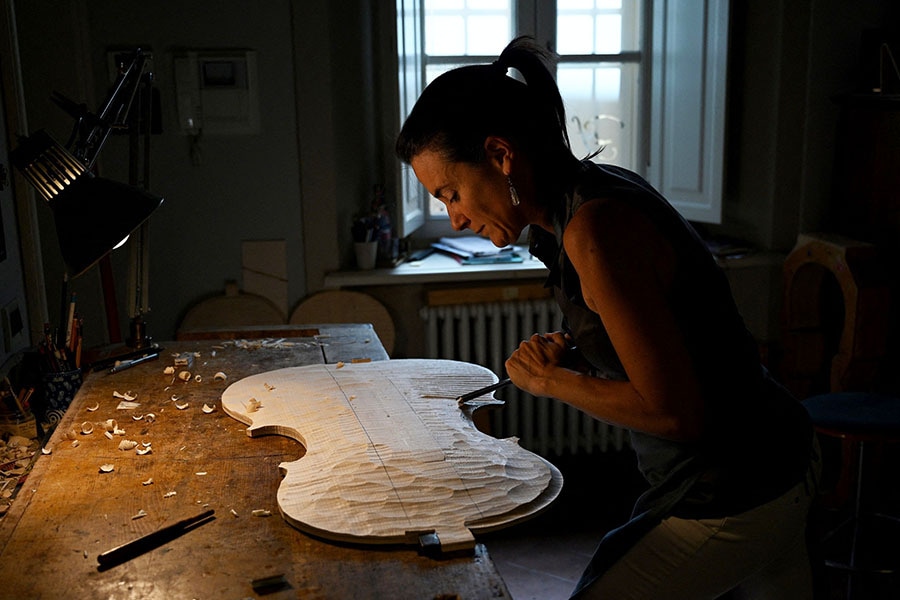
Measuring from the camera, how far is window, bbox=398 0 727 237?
3650mm

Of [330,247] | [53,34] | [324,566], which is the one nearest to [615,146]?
[330,247]

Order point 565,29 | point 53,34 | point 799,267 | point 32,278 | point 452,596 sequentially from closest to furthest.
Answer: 1. point 452,596
2. point 32,278
3. point 53,34
4. point 799,267
5. point 565,29

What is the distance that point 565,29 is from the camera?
3920 millimetres

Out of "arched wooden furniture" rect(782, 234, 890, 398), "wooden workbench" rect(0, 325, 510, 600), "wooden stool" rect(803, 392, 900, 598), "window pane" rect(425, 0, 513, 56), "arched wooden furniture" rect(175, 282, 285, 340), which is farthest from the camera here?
"window pane" rect(425, 0, 513, 56)

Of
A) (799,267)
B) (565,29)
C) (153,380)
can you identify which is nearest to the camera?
(153,380)

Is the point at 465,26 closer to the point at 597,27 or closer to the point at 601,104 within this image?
the point at 597,27

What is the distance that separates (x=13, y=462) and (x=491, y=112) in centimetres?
121

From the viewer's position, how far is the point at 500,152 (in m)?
1.35

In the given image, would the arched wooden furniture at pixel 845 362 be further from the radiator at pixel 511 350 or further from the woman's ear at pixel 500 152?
the woman's ear at pixel 500 152

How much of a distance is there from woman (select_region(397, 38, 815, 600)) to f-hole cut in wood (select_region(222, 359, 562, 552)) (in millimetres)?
169

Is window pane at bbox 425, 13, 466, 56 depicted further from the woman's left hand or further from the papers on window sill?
the woman's left hand

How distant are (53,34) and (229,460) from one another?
7.63ft

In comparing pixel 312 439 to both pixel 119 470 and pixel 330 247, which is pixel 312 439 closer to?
pixel 119 470

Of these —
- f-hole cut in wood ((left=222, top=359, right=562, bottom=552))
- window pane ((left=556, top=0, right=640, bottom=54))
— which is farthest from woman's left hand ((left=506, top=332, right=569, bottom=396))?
window pane ((left=556, top=0, right=640, bottom=54))
